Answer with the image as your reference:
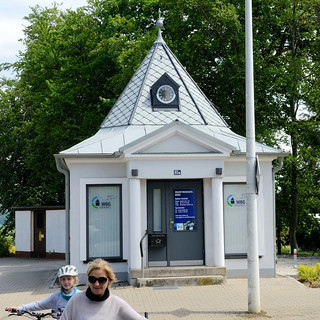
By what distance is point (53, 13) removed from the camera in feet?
142

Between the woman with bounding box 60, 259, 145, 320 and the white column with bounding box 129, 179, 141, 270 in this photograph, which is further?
the white column with bounding box 129, 179, 141, 270

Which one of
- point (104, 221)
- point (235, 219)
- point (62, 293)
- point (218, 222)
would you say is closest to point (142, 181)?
point (104, 221)

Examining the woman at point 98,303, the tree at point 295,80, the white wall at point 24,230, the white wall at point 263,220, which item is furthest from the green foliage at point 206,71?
the woman at point 98,303

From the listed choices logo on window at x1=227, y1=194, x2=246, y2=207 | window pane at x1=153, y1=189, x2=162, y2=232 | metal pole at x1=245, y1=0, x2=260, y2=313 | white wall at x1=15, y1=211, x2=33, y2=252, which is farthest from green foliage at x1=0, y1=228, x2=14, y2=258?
metal pole at x1=245, y1=0, x2=260, y2=313

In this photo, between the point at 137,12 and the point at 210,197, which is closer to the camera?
the point at 210,197

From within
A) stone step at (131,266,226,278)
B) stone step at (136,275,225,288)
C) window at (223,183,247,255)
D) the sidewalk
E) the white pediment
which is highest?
the white pediment

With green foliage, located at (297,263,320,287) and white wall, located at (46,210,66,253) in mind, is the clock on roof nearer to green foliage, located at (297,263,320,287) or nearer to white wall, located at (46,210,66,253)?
green foliage, located at (297,263,320,287)

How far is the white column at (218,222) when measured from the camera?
56.9 ft

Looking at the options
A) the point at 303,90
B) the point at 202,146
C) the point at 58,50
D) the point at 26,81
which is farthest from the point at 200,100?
the point at 26,81

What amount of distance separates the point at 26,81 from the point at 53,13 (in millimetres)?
5408

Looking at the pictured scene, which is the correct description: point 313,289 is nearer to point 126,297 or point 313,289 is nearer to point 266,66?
point 126,297

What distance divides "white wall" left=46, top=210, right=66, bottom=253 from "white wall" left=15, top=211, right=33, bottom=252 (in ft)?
3.93

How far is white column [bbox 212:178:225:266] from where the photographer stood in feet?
56.9

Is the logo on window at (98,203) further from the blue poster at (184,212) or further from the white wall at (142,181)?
the blue poster at (184,212)
